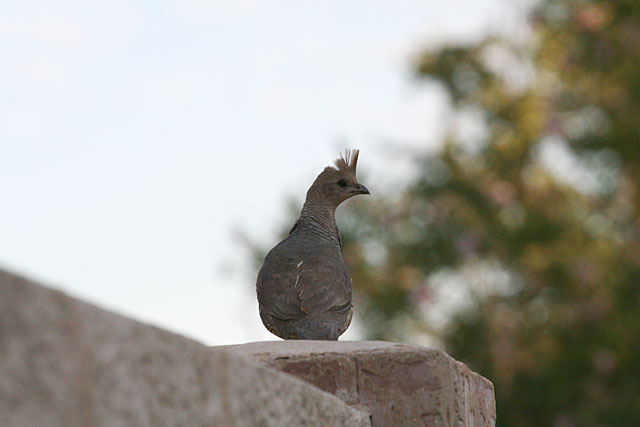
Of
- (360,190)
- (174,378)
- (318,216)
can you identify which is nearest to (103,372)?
(174,378)

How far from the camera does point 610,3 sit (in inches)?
772

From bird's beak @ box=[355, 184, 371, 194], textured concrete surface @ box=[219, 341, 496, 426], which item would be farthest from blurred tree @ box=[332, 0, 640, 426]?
textured concrete surface @ box=[219, 341, 496, 426]

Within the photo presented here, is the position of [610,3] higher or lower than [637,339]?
higher

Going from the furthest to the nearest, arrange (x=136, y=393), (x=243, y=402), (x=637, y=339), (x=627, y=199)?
(x=627, y=199) < (x=637, y=339) < (x=243, y=402) < (x=136, y=393)

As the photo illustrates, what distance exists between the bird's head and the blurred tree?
28.8 ft

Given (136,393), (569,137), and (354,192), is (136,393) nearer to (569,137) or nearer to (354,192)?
(354,192)

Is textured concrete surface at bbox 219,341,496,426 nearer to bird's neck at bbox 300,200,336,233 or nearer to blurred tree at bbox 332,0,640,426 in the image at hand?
bird's neck at bbox 300,200,336,233

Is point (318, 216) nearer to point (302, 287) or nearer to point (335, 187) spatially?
point (335, 187)

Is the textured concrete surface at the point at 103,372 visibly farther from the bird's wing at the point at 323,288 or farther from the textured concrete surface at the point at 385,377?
the bird's wing at the point at 323,288

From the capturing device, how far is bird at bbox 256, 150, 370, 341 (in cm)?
669

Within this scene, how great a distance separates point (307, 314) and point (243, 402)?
3.69 meters

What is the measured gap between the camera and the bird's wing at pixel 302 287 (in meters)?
6.72

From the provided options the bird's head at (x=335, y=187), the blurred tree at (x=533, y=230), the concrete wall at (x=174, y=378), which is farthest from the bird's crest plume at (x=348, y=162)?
the blurred tree at (x=533, y=230)

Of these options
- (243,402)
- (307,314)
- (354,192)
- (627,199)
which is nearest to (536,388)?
(627,199)
